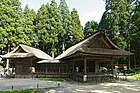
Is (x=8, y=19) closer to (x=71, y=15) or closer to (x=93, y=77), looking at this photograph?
(x=71, y=15)

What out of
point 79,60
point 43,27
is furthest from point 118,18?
point 79,60

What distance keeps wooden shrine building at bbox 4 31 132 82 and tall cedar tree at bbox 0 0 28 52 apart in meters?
6.05

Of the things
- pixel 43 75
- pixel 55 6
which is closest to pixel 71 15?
pixel 55 6

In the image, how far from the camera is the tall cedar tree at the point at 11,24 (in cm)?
3547

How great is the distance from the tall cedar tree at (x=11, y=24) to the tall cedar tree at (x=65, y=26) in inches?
380

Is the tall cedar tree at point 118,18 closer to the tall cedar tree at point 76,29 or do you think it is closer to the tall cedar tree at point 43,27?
the tall cedar tree at point 76,29

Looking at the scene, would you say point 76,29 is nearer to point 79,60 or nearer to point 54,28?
point 54,28

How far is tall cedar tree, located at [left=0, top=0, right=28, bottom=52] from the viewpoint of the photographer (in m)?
35.5

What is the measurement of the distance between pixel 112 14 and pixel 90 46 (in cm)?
2067

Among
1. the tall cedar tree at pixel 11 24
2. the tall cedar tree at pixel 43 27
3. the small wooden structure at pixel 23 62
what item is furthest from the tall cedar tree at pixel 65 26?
the small wooden structure at pixel 23 62

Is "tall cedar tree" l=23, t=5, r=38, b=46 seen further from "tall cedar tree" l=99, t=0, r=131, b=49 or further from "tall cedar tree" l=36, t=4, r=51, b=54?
"tall cedar tree" l=99, t=0, r=131, b=49

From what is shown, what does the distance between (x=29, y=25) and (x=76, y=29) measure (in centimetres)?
1168

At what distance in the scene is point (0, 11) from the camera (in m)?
35.0

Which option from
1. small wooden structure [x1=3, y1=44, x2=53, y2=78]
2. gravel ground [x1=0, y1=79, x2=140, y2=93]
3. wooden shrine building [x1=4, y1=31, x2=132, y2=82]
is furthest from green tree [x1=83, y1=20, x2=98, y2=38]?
gravel ground [x1=0, y1=79, x2=140, y2=93]
